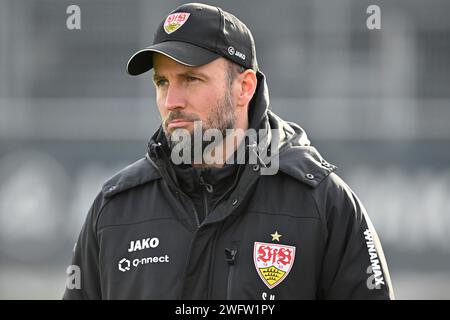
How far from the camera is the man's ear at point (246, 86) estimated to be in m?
3.13

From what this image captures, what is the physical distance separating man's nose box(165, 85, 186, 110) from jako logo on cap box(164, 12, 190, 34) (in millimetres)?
225

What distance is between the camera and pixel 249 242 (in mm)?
2877

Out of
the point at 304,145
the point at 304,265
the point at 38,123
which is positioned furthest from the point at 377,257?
the point at 38,123

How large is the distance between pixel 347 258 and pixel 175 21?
3.30 ft

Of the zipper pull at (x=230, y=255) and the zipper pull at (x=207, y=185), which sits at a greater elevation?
the zipper pull at (x=207, y=185)

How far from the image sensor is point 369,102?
9.42 metres

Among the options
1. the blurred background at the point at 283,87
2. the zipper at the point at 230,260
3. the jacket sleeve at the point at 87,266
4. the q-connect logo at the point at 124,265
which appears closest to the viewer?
the zipper at the point at 230,260

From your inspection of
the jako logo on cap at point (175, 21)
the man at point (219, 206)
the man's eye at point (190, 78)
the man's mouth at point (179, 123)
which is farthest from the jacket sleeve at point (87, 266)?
the jako logo on cap at point (175, 21)

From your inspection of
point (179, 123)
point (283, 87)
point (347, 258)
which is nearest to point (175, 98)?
point (179, 123)

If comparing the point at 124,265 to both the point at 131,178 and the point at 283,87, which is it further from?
the point at 283,87

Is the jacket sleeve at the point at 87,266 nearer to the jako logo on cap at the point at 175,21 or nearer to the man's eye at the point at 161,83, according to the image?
the man's eye at the point at 161,83

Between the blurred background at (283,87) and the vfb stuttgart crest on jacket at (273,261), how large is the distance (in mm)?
6169

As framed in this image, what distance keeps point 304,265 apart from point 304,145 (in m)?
0.50

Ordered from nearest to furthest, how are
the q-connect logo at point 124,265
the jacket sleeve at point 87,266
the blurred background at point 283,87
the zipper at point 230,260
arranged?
1. the zipper at point 230,260
2. the q-connect logo at point 124,265
3. the jacket sleeve at point 87,266
4. the blurred background at point 283,87
